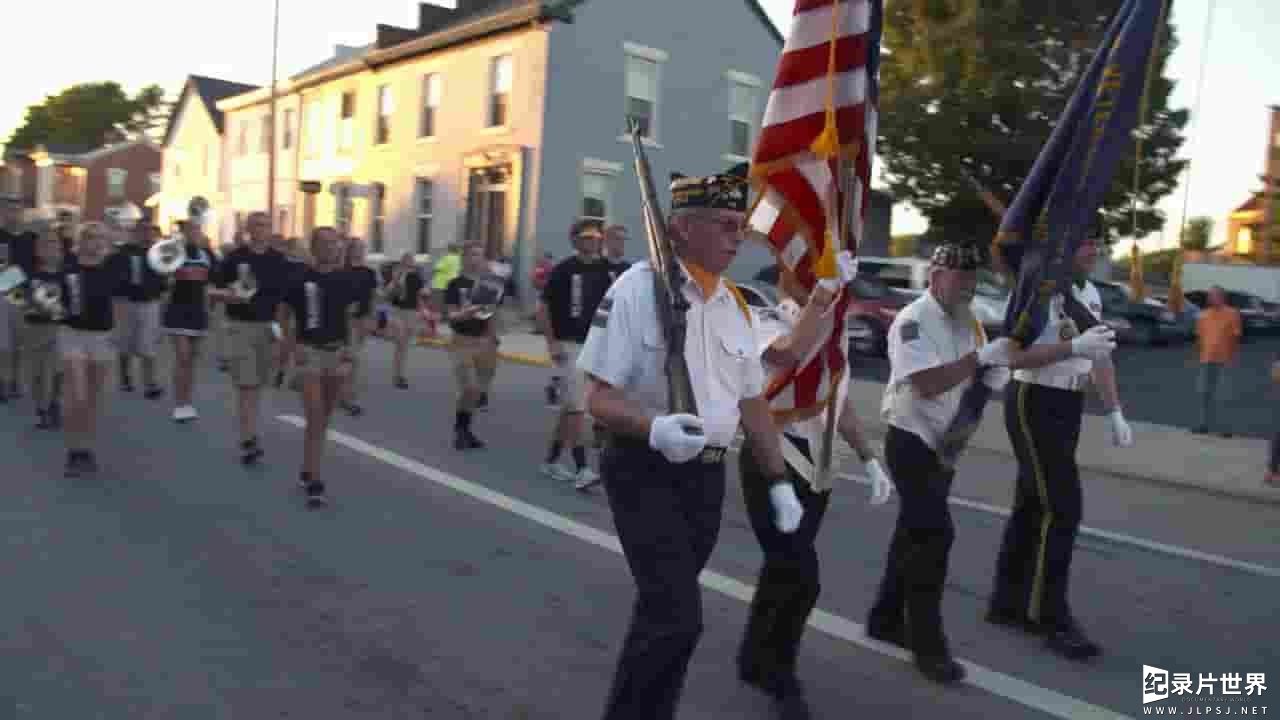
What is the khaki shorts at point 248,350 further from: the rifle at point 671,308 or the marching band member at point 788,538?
the rifle at point 671,308

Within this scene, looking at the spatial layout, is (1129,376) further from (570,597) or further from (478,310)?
(570,597)

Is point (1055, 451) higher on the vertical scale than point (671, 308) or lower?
lower

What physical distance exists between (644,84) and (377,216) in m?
9.47

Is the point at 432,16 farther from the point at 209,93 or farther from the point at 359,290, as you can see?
the point at 359,290

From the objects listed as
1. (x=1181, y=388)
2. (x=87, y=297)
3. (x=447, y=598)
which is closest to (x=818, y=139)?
(x=447, y=598)

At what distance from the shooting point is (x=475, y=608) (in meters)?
5.75

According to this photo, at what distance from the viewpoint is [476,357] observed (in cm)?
1130

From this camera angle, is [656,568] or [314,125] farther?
[314,125]

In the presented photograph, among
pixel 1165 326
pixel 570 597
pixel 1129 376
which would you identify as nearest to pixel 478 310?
pixel 570 597

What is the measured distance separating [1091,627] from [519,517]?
370 cm

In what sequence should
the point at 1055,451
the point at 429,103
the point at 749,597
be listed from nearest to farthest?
the point at 1055,451 → the point at 749,597 → the point at 429,103

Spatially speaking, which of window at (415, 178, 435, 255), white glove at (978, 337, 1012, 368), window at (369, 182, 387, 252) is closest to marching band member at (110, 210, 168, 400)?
white glove at (978, 337, 1012, 368)

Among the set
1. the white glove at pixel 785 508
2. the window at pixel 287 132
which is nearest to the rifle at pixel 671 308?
the white glove at pixel 785 508

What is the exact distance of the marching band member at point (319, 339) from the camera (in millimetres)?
8039
